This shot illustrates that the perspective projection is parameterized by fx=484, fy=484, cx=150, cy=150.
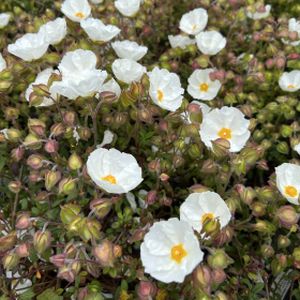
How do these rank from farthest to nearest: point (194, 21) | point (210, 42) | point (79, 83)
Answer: point (194, 21)
point (210, 42)
point (79, 83)

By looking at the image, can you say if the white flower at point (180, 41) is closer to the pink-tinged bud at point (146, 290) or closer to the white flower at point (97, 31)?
the white flower at point (97, 31)

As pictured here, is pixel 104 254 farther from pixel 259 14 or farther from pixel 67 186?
pixel 259 14

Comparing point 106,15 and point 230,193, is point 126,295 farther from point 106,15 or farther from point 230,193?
point 106,15

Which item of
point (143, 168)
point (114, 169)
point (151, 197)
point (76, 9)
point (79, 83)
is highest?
point (79, 83)

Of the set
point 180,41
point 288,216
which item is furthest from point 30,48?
point 288,216

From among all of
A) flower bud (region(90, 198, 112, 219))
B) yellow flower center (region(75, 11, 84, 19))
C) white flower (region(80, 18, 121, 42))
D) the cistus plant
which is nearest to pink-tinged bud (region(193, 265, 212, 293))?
the cistus plant

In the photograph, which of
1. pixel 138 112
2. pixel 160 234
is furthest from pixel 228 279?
pixel 138 112

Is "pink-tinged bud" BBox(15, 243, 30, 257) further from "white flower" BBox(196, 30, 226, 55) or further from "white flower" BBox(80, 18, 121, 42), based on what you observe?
"white flower" BBox(196, 30, 226, 55)
